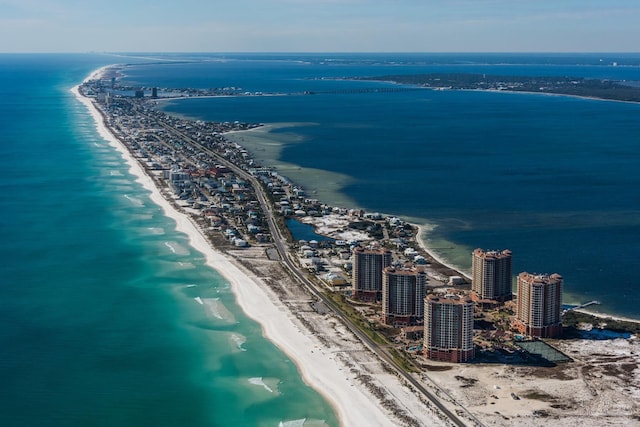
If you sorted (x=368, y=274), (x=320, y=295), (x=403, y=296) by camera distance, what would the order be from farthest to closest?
1. (x=320, y=295)
2. (x=368, y=274)
3. (x=403, y=296)

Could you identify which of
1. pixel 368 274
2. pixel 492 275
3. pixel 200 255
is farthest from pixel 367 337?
pixel 200 255

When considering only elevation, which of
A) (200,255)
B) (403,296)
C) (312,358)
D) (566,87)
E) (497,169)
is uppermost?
(566,87)

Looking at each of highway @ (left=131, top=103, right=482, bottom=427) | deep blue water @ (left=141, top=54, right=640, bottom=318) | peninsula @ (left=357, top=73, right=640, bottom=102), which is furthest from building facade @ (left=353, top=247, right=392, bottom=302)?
peninsula @ (left=357, top=73, right=640, bottom=102)

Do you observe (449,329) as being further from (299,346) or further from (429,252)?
(429,252)

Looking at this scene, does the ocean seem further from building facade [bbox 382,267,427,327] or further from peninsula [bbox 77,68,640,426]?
building facade [bbox 382,267,427,327]

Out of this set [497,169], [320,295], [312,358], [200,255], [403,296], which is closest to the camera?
[312,358]
